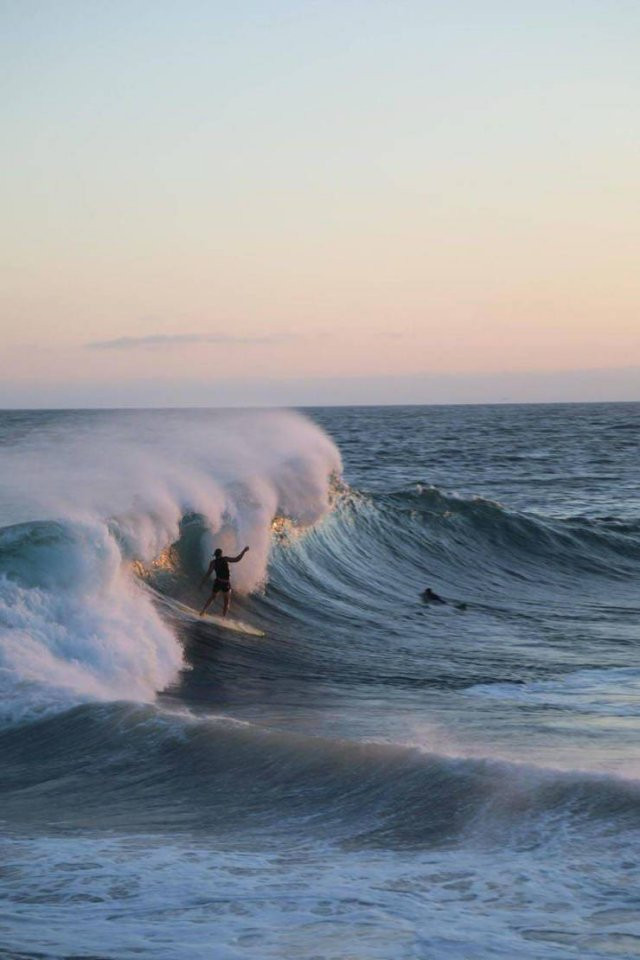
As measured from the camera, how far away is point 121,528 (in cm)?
1609

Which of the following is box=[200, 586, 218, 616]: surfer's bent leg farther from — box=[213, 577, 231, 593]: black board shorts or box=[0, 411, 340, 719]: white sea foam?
box=[0, 411, 340, 719]: white sea foam

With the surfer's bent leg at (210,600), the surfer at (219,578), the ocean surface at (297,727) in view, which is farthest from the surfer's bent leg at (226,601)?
the ocean surface at (297,727)

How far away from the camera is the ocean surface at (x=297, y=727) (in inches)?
238

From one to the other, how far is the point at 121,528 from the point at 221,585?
5.10 feet

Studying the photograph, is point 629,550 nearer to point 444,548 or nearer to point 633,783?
point 444,548

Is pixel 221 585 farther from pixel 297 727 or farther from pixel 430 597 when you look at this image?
pixel 297 727

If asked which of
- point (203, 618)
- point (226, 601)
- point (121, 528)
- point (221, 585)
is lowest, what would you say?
point (203, 618)

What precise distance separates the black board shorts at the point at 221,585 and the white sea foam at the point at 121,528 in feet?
3.62

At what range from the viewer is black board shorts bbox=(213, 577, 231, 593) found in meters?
15.8

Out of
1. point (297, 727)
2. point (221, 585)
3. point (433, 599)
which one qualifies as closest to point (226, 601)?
point (221, 585)

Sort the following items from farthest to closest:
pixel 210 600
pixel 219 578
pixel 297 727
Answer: pixel 219 578, pixel 210 600, pixel 297 727

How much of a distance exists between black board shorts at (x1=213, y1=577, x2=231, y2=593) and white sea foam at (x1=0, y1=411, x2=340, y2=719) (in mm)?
1104

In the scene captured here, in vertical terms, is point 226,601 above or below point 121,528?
below

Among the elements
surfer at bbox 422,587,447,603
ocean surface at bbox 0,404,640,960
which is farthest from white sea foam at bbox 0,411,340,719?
surfer at bbox 422,587,447,603
